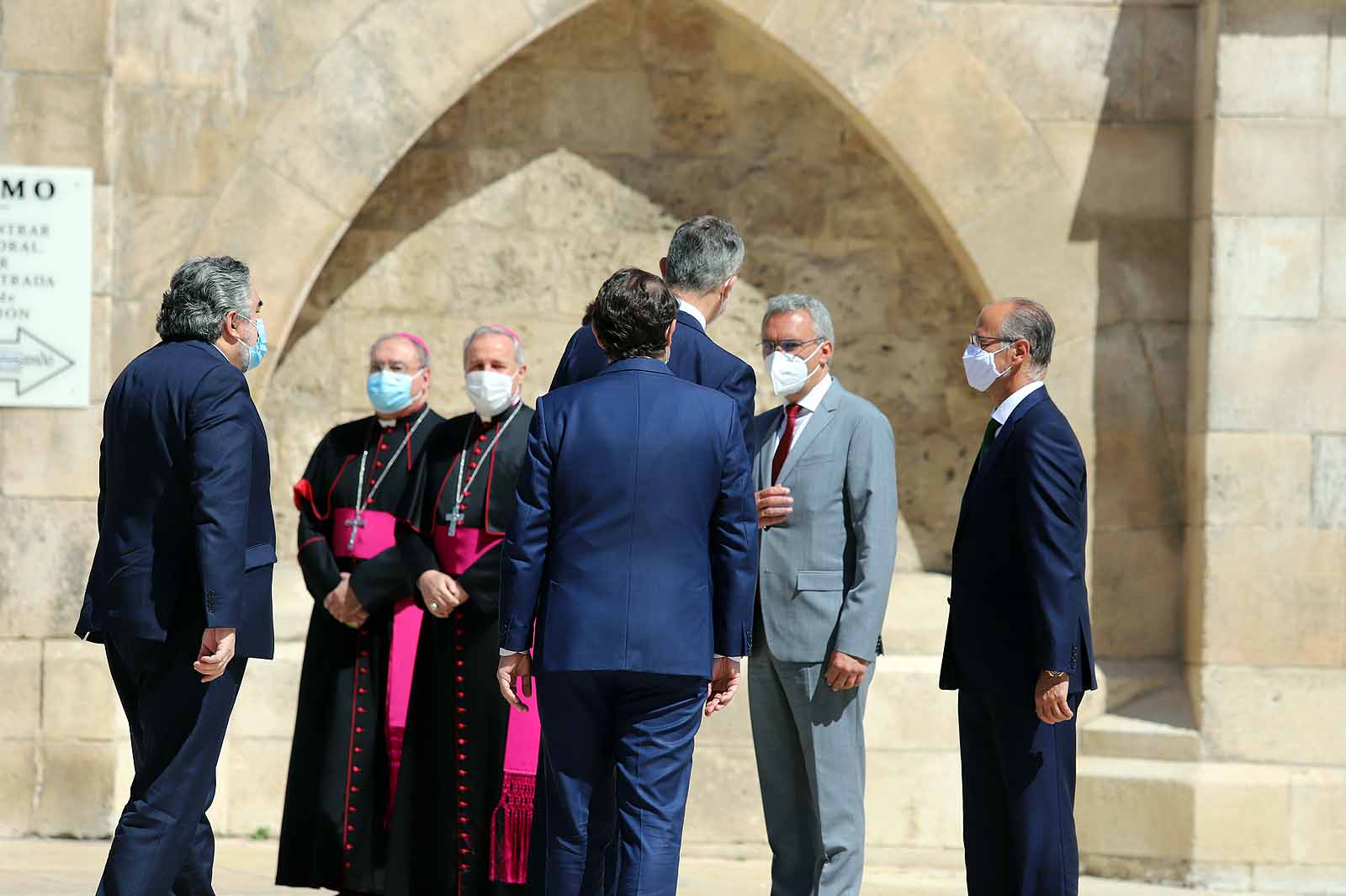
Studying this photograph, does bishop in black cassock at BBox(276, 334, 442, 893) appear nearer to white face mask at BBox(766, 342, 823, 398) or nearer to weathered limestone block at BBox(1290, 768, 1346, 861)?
white face mask at BBox(766, 342, 823, 398)

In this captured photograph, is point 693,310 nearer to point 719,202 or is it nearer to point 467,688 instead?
point 467,688

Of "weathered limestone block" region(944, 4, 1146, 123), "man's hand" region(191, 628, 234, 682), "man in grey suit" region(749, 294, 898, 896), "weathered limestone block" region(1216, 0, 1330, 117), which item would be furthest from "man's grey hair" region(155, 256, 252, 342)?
"weathered limestone block" region(1216, 0, 1330, 117)

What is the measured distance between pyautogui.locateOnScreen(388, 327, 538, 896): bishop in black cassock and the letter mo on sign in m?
1.93

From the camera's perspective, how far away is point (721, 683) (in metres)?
3.99

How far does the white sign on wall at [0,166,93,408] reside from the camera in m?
6.17

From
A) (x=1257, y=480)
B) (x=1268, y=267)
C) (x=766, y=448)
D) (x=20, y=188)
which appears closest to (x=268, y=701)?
(x=20, y=188)

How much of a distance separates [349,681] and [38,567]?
154cm

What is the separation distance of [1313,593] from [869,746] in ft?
5.55

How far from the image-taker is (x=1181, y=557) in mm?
6445

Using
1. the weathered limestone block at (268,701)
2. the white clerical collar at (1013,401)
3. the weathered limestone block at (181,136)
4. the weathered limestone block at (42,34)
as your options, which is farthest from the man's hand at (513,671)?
the weathered limestone block at (42,34)

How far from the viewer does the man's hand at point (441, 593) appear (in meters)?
5.12

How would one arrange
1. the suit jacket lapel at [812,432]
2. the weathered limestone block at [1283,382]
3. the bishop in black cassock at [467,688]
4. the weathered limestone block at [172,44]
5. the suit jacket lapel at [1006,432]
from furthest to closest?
the weathered limestone block at [172,44], the weathered limestone block at [1283,382], the bishop in black cassock at [467,688], the suit jacket lapel at [812,432], the suit jacket lapel at [1006,432]

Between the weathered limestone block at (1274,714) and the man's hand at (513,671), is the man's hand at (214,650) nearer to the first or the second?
the man's hand at (513,671)

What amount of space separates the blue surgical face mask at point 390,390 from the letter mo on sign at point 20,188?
1591 mm
